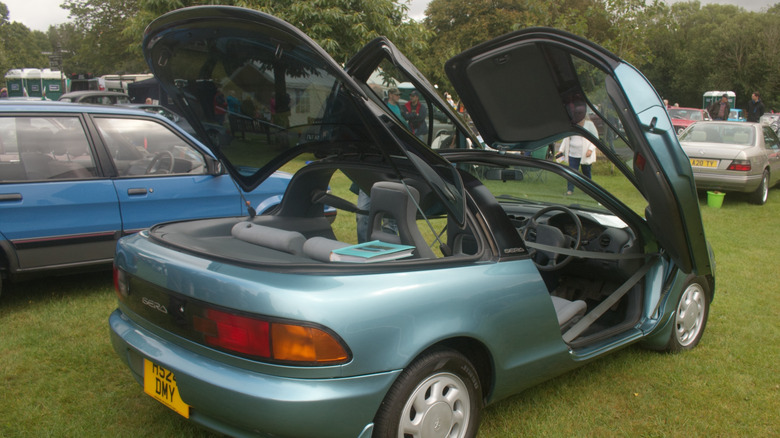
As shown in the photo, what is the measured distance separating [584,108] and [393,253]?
1685 mm

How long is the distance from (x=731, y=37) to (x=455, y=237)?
54649 mm

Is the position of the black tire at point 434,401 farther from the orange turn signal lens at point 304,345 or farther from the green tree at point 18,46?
the green tree at point 18,46

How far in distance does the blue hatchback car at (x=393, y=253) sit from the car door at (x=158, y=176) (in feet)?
5.33

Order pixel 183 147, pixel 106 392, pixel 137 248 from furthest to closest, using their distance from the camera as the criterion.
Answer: pixel 183 147 < pixel 106 392 < pixel 137 248

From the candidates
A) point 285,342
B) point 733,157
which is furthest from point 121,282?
point 733,157

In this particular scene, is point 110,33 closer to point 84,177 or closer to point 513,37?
point 84,177

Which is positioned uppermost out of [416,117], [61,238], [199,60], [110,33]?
[110,33]

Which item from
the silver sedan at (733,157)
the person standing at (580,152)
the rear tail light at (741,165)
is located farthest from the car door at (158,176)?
the rear tail light at (741,165)

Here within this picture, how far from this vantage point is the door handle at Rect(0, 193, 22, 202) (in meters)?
4.16

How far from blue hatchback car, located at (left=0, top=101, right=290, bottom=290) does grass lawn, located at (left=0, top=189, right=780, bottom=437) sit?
530mm

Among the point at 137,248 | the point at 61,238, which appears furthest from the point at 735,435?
the point at 61,238

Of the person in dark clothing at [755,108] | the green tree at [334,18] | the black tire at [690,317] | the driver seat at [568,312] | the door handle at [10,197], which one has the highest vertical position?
the green tree at [334,18]

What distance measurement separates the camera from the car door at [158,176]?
4773 mm

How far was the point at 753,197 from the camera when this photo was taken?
10.4 m
